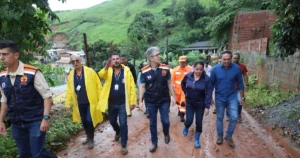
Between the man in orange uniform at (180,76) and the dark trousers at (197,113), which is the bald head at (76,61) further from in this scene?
the man in orange uniform at (180,76)

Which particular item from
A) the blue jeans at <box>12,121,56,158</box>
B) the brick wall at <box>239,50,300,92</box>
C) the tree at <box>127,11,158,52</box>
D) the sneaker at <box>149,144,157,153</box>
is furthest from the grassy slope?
the blue jeans at <box>12,121,56,158</box>

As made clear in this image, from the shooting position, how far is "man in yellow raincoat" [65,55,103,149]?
15.1 feet

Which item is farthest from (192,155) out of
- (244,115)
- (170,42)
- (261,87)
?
(170,42)

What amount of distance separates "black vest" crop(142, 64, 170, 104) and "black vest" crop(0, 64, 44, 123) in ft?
6.26

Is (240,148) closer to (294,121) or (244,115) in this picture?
(294,121)

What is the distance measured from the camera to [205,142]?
17.1ft

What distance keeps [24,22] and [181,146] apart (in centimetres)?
389

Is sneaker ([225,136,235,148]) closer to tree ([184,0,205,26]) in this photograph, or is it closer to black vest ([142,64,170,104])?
black vest ([142,64,170,104])

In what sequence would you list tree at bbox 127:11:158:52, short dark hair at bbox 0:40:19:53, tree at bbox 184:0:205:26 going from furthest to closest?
tree at bbox 127:11:158:52 → tree at bbox 184:0:205:26 → short dark hair at bbox 0:40:19:53

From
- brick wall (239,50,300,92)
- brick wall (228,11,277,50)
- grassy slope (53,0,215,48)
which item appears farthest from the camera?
grassy slope (53,0,215,48)

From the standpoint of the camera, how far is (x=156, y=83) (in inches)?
173

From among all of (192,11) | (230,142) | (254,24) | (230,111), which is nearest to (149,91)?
(230,111)

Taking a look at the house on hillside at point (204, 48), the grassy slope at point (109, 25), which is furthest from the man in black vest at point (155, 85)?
the grassy slope at point (109, 25)

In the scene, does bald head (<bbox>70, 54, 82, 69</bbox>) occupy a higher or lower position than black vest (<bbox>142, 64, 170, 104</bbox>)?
higher
